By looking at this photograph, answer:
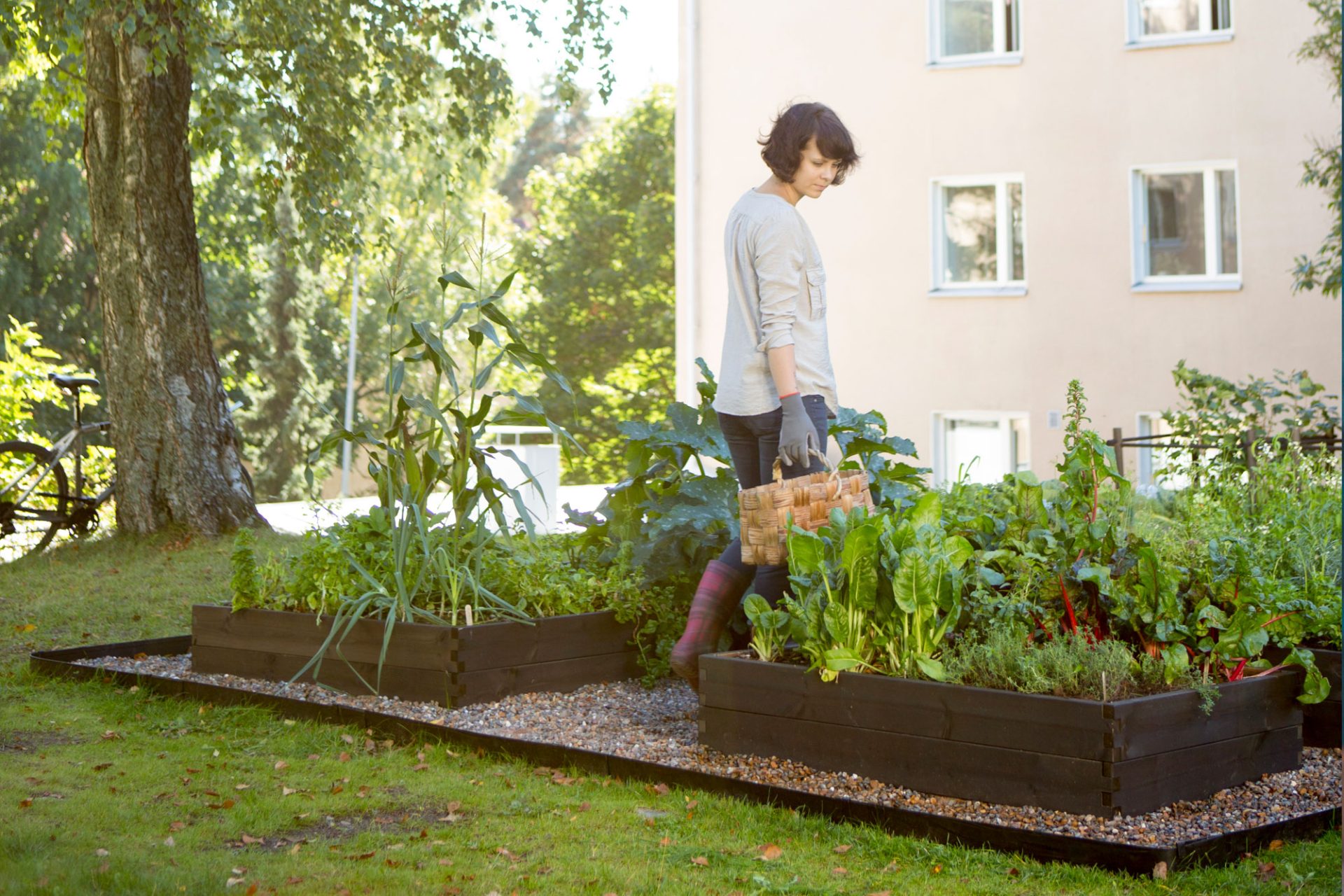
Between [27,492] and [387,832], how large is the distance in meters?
7.78

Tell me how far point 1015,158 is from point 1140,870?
40.7ft

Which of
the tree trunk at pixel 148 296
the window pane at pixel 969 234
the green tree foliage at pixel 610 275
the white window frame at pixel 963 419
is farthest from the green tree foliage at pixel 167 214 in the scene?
the green tree foliage at pixel 610 275

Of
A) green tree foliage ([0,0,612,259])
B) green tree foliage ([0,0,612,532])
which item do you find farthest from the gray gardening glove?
green tree foliage ([0,0,612,532])

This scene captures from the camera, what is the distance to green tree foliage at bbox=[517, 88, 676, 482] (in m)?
32.2

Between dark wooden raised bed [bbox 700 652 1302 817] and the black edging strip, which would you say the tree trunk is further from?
dark wooden raised bed [bbox 700 652 1302 817]

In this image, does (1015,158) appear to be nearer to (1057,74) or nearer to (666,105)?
(1057,74)

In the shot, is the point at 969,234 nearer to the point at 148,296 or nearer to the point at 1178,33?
the point at 1178,33

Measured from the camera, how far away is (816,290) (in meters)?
4.27

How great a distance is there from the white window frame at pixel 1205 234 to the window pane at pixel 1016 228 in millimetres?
1133

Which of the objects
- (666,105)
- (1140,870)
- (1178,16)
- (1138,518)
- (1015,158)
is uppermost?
(666,105)

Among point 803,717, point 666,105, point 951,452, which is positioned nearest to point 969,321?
point 951,452

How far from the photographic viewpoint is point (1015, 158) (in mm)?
14516

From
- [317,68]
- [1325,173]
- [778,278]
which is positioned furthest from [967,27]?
[778,278]

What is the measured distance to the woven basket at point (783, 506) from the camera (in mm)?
4031
